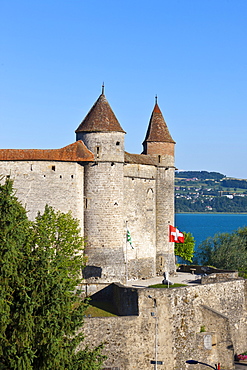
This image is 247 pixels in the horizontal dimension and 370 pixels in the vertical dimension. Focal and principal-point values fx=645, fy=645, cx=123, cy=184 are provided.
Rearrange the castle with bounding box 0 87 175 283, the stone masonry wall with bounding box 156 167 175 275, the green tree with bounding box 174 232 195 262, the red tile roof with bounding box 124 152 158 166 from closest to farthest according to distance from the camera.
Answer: the castle with bounding box 0 87 175 283, the red tile roof with bounding box 124 152 158 166, the stone masonry wall with bounding box 156 167 175 275, the green tree with bounding box 174 232 195 262

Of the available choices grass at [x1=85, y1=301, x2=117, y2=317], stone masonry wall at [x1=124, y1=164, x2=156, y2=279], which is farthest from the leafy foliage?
grass at [x1=85, y1=301, x2=117, y2=317]

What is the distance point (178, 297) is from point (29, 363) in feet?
54.5

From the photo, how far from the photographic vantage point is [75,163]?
4878 centimetres

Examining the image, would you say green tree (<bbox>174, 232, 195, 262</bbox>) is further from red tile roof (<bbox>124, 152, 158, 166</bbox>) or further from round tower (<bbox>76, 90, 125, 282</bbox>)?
round tower (<bbox>76, 90, 125, 282</bbox>)

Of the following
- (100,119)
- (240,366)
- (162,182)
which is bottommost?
(240,366)

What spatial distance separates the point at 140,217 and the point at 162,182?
4.73m

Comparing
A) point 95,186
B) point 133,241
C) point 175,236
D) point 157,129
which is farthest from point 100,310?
point 157,129

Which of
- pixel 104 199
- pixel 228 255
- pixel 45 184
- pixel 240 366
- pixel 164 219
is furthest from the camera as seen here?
pixel 228 255

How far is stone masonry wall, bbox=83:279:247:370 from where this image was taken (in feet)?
129

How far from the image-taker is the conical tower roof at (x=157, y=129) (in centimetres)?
5675

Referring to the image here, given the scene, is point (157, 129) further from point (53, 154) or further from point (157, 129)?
point (53, 154)

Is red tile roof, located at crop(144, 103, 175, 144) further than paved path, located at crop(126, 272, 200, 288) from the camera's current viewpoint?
Yes

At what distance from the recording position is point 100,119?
4966cm

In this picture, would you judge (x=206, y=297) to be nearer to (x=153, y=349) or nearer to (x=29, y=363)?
(x=153, y=349)
